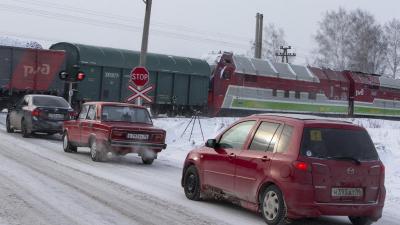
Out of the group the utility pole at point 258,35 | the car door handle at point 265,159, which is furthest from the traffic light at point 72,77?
the utility pole at point 258,35

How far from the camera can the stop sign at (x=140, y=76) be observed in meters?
20.9

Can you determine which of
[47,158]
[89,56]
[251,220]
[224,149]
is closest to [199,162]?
[224,149]

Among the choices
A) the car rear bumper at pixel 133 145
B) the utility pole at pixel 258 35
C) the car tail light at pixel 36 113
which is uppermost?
the utility pole at pixel 258 35

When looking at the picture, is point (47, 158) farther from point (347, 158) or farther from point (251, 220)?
point (347, 158)

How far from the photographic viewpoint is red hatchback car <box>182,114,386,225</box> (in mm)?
7617

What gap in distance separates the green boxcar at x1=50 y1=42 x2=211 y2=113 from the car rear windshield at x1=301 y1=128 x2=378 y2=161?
21.2m

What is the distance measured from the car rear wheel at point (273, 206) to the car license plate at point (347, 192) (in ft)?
2.24

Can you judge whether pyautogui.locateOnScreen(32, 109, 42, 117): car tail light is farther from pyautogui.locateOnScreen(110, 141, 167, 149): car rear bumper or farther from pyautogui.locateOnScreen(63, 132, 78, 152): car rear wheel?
pyautogui.locateOnScreen(110, 141, 167, 149): car rear bumper

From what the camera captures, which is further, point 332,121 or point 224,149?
point 224,149

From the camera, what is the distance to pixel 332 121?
8219mm

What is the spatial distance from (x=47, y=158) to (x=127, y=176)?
3.14 meters

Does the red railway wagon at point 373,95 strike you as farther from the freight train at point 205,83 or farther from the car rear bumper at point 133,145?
the car rear bumper at point 133,145

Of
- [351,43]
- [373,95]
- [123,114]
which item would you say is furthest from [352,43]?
[123,114]

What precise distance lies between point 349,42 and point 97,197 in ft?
232
